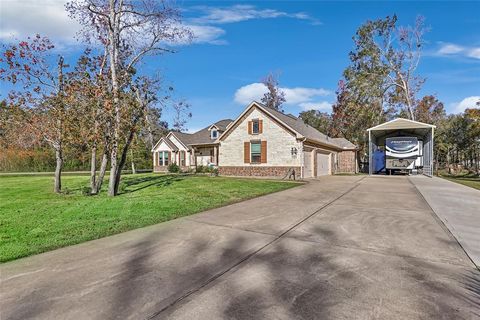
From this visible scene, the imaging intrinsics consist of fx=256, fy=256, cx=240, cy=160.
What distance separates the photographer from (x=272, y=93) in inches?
1719

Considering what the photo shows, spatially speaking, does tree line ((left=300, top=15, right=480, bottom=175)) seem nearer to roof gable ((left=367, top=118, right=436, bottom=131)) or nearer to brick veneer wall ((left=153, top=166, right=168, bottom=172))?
roof gable ((left=367, top=118, right=436, bottom=131))

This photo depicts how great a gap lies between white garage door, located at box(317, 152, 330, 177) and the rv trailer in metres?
5.09

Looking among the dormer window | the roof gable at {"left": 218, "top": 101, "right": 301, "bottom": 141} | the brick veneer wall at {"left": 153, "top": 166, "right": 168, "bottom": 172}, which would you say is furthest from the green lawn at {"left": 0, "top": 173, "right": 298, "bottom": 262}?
the brick veneer wall at {"left": 153, "top": 166, "right": 168, "bottom": 172}

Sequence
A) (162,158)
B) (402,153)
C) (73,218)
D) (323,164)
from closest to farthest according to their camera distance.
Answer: (73,218) < (402,153) < (323,164) < (162,158)

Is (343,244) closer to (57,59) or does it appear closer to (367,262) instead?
(367,262)

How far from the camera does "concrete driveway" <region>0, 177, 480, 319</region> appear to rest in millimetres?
2604

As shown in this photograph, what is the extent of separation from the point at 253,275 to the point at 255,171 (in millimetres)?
17061

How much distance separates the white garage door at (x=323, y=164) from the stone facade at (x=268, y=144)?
181 inches

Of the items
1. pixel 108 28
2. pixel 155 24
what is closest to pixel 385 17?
pixel 155 24

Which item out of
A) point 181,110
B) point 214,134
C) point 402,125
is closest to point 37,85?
point 181,110

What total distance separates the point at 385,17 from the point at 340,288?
3586 cm

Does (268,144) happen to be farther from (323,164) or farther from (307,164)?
(323,164)

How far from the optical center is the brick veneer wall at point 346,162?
29.2 meters

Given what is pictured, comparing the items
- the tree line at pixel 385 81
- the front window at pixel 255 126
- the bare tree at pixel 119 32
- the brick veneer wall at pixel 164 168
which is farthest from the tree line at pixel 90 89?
the tree line at pixel 385 81
